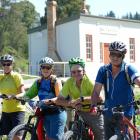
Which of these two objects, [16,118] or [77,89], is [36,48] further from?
[77,89]

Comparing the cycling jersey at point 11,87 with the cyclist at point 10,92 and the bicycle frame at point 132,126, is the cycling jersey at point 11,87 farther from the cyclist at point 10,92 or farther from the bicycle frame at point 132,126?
the bicycle frame at point 132,126

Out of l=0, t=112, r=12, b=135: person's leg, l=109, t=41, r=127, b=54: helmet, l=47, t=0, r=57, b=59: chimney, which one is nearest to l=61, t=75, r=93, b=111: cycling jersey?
l=109, t=41, r=127, b=54: helmet

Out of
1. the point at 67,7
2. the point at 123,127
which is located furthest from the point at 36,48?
the point at 123,127

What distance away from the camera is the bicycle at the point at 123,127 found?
5.48 meters

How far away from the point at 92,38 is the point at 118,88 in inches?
1042

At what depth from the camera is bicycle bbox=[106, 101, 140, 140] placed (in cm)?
548

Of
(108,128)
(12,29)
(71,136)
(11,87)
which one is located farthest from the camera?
(12,29)

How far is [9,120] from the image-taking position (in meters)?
7.74

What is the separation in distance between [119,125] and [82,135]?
0.98 metres

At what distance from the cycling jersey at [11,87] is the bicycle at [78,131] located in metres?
1.45

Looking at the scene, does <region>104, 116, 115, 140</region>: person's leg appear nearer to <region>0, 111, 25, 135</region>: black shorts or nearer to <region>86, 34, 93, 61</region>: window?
<region>0, 111, 25, 135</region>: black shorts

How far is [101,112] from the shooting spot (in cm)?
573

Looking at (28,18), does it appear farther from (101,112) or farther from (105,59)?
(101,112)

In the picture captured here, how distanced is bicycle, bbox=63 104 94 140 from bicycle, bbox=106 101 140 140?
874 mm
